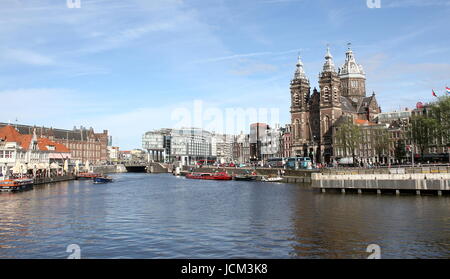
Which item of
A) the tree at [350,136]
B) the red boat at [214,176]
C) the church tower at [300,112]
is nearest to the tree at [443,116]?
the tree at [350,136]

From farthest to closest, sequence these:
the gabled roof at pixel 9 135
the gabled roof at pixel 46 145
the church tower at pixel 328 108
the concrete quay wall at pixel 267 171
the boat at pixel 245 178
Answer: the church tower at pixel 328 108 < the gabled roof at pixel 46 145 < the boat at pixel 245 178 < the gabled roof at pixel 9 135 < the concrete quay wall at pixel 267 171

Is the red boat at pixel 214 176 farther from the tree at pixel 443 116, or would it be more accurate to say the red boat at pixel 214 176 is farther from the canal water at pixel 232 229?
the canal water at pixel 232 229

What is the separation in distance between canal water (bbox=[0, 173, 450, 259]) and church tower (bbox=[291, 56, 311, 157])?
4998 inches

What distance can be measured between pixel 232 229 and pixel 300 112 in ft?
518

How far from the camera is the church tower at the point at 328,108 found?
178 m

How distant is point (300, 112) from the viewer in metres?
193

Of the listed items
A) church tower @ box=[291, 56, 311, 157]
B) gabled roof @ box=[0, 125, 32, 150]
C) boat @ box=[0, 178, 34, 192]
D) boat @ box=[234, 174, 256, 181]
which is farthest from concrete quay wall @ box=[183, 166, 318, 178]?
gabled roof @ box=[0, 125, 32, 150]

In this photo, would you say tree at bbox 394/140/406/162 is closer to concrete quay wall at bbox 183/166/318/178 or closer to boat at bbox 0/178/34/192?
concrete quay wall at bbox 183/166/318/178

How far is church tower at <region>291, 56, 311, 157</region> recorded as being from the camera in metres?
190

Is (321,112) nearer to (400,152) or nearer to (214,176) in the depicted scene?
(400,152)

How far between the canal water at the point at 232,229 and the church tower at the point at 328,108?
116 m
